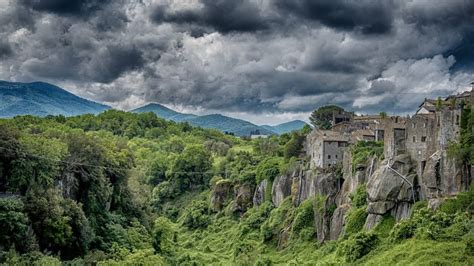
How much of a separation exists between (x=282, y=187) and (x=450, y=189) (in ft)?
116

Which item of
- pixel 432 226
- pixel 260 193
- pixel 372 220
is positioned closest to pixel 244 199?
pixel 260 193

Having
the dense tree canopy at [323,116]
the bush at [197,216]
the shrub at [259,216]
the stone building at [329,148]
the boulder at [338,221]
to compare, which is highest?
the dense tree canopy at [323,116]

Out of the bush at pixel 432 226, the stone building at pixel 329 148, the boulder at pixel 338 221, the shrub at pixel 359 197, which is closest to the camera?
the bush at pixel 432 226

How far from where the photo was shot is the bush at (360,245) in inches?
1783

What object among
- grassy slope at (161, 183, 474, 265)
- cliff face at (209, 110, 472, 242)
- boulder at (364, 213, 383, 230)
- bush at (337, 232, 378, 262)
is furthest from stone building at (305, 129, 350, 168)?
bush at (337, 232, 378, 262)

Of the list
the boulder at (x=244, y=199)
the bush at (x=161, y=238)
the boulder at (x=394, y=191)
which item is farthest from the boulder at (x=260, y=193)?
the boulder at (x=394, y=191)

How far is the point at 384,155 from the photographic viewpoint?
174ft

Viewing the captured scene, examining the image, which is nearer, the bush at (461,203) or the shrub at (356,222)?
the bush at (461,203)

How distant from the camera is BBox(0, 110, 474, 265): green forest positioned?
40.3 meters

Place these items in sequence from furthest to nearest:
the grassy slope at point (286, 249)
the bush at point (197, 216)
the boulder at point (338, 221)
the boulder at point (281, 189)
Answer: the bush at point (197, 216) → the boulder at point (281, 189) → the boulder at point (338, 221) → the grassy slope at point (286, 249)

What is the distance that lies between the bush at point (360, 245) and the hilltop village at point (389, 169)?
3.48 metres

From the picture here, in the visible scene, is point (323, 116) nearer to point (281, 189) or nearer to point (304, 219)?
point (281, 189)

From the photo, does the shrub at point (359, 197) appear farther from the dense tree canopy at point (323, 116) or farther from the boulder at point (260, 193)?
the dense tree canopy at point (323, 116)

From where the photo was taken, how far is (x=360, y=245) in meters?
45.5
